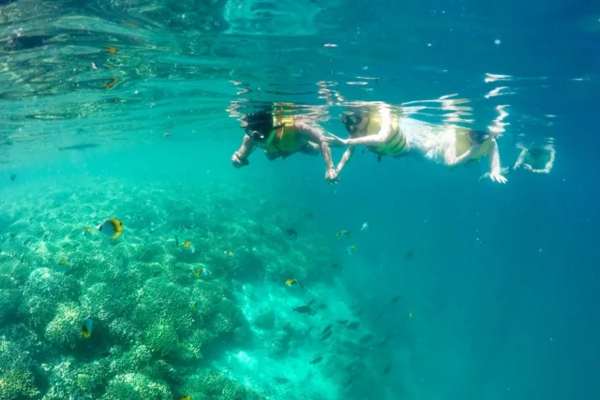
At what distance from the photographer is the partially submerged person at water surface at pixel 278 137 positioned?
21.3ft

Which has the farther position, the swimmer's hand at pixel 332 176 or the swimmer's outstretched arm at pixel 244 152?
the swimmer's outstretched arm at pixel 244 152

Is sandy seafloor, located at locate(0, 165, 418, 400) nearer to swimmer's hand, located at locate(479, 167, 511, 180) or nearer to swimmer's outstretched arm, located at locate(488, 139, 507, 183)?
swimmer's hand, located at locate(479, 167, 511, 180)

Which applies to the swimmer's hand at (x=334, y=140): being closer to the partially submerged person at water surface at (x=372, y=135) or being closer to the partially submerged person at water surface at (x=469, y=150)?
the partially submerged person at water surface at (x=372, y=135)

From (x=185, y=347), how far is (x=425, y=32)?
11636 mm

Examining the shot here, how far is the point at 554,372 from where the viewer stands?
108 ft

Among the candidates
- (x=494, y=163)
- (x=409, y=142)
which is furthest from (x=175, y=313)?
(x=494, y=163)

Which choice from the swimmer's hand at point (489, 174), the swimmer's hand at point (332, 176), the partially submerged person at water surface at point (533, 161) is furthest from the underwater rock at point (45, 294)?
the partially submerged person at water surface at point (533, 161)

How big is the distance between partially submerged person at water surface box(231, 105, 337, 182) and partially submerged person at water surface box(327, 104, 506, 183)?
0.37 m

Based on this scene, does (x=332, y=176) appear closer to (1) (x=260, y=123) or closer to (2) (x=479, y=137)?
(1) (x=260, y=123)

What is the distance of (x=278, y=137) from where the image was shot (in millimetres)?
7336

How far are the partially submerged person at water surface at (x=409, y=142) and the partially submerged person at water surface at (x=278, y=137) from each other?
367 mm

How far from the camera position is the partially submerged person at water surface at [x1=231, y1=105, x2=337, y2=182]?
255 inches

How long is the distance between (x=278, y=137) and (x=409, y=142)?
6438mm

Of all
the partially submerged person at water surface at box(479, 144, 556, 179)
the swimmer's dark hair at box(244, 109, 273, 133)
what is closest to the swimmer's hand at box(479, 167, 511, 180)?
the partially submerged person at water surface at box(479, 144, 556, 179)
